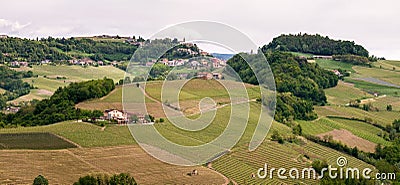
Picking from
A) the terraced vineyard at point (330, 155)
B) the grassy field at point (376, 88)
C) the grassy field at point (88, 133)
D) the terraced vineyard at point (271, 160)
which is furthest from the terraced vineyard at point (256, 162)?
the grassy field at point (376, 88)

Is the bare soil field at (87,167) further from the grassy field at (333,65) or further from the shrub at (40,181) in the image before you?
the grassy field at (333,65)

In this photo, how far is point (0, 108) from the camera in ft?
251

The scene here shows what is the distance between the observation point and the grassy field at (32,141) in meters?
37.8

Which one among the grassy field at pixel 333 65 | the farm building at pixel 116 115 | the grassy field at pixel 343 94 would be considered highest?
the grassy field at pixel 333 65

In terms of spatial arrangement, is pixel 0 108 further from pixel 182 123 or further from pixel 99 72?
pixel 182 123

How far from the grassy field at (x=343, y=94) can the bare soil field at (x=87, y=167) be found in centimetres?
4526

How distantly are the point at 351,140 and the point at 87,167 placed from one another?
1204 inches

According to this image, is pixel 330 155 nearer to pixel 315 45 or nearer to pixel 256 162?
pixel 256 162

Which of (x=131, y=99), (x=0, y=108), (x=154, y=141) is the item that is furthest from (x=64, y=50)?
(x=154, y=141)

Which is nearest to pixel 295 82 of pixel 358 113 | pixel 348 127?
pixel 358 113

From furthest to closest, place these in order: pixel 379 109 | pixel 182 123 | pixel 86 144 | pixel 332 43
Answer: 1. pixel 332 43
2. pixel 379 109
3. pixel 86 144
4. pixel 182 123

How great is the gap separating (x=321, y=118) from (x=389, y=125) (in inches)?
290

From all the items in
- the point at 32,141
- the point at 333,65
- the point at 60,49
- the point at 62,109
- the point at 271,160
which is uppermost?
the point at 60,49

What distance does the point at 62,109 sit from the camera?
5362 cm
